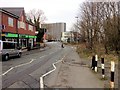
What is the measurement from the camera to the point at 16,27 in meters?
49.3

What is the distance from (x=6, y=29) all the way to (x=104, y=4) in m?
17.2

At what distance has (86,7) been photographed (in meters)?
42.7

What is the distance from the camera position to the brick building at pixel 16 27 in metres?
41.5

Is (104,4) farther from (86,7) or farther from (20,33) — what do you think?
(20,33)

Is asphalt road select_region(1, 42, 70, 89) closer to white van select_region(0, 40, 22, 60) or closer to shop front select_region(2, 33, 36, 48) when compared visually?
white van select_region(0, 40, 22, 60)

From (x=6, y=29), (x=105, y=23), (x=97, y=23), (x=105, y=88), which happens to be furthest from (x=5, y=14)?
(x=105, y=88)

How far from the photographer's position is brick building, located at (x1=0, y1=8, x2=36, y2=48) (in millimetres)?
41481

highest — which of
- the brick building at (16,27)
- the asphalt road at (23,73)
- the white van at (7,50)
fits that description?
the brick building at (16,27)

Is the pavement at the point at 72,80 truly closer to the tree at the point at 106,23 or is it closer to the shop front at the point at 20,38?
the tree at the point at 106,23

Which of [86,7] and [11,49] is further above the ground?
[86,7]

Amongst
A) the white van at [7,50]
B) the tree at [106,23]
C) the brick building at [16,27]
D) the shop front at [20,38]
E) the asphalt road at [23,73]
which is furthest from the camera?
the shop front at [20,38]

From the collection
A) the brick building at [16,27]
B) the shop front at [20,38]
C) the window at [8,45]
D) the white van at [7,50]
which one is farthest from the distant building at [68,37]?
the window at [8,45]

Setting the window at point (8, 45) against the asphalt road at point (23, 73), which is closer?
the asphalt road at point (23, 73)

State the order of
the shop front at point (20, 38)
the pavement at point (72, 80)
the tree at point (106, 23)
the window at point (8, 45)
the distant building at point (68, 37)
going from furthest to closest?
the distant building at point (68, 37), the shop front at point (20, 38), the tree at point (106, 23), the window at point (8, 45), the pavement at point (72, 80)
